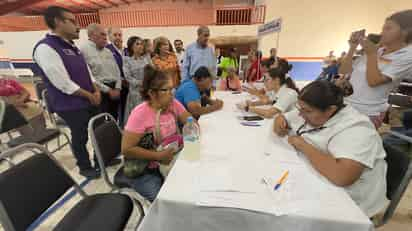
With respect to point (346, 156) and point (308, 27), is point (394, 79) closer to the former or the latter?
point (346, 156)

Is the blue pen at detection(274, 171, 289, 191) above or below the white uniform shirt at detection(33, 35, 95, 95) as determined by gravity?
below

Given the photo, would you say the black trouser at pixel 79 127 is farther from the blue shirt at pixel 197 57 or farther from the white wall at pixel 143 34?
the white wall at pixel 143 34

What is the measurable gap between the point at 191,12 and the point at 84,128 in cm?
799

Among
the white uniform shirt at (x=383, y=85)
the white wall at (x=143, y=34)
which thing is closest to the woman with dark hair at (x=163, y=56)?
the white uniform shirt at (x=383, y=85)

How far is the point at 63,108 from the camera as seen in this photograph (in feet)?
5.92

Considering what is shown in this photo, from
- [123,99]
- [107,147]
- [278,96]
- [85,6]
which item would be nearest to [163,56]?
[123,99]

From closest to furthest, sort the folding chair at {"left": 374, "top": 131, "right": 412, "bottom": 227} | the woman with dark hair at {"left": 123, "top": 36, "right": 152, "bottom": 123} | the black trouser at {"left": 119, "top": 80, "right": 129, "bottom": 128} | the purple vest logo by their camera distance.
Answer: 1. the folding chair at {"left": 374, "top": 131, "right": 412, "bottom": 227}
2. the purple vest logo
3. the woman with dark hair at {"left": 123, "top": 36, "right": 152, "bottom": 123}
4. the black trouser at {"left": 119, "top": 80, "right": 129, "bottom": 128}

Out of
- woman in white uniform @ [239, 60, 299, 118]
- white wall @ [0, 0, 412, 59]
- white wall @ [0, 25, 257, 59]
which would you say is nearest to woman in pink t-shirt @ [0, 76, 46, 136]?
woman in white uniform @ [239, 60, 299, 118]

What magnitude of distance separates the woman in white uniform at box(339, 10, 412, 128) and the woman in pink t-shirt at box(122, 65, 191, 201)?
4.53ft

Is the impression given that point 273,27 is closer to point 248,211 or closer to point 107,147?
point 107,147

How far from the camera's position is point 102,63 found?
7.62ft

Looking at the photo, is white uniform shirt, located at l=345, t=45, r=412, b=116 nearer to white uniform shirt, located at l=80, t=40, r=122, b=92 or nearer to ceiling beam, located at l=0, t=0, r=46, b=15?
white uniform shirt, located at l=80, t=40, r=122, b=92

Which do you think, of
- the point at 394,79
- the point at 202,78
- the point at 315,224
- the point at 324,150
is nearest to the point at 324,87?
the point at 324,150

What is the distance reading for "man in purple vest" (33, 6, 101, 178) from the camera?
5.33ft
